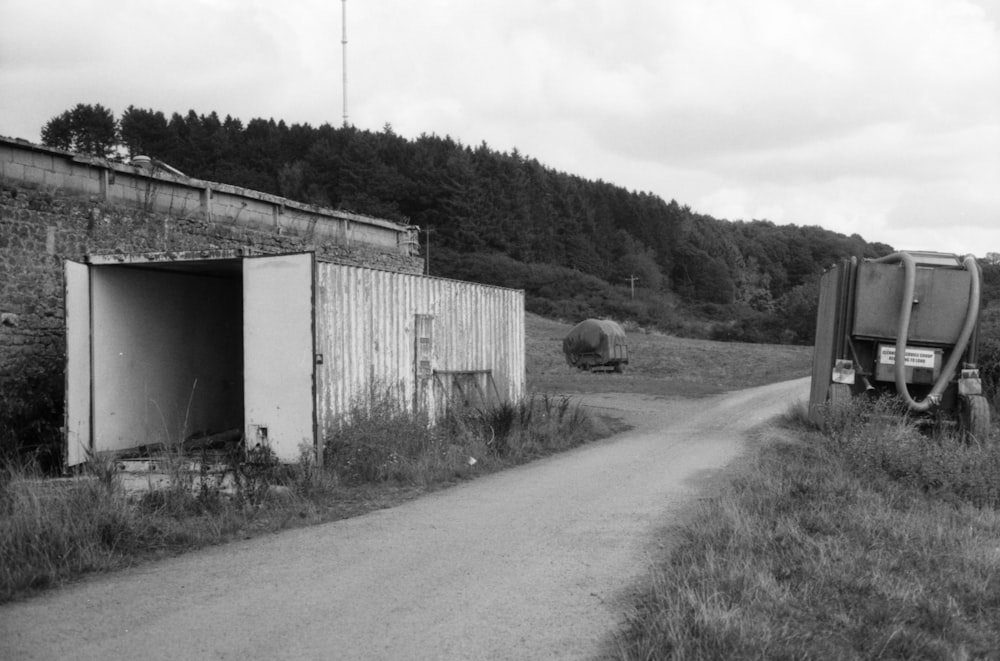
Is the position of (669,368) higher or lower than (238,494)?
lower

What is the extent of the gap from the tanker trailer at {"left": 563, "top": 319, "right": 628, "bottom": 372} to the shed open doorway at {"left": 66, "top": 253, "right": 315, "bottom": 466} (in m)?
21.9

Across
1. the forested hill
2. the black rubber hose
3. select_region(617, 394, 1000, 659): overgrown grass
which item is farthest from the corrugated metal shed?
the forested hill

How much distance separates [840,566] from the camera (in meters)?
6.20

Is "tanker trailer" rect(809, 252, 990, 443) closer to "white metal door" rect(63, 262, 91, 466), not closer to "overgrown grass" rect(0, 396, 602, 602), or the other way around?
"overgrown grass" rect(0, 396, 602, 602)

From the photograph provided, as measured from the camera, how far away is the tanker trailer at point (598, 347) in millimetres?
36219

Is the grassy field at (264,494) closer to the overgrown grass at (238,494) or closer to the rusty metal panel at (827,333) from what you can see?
the overgrown grass at (238,494)

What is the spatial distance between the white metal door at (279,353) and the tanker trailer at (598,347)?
26007 millimetres

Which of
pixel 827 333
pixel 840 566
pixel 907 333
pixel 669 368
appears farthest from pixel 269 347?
pixel 669 368

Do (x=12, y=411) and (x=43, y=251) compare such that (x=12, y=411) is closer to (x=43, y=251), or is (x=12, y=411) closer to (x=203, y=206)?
(x=43, y=251)

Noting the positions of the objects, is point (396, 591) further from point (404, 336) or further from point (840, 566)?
point (404, 336)

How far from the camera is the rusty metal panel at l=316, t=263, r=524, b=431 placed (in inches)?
445

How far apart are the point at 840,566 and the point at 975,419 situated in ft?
25.1

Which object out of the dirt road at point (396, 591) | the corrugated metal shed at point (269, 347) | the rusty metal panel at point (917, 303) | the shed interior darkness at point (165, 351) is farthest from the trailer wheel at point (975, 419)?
the shed interior darkness at point (165, 351)

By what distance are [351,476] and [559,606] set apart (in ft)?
17.0
